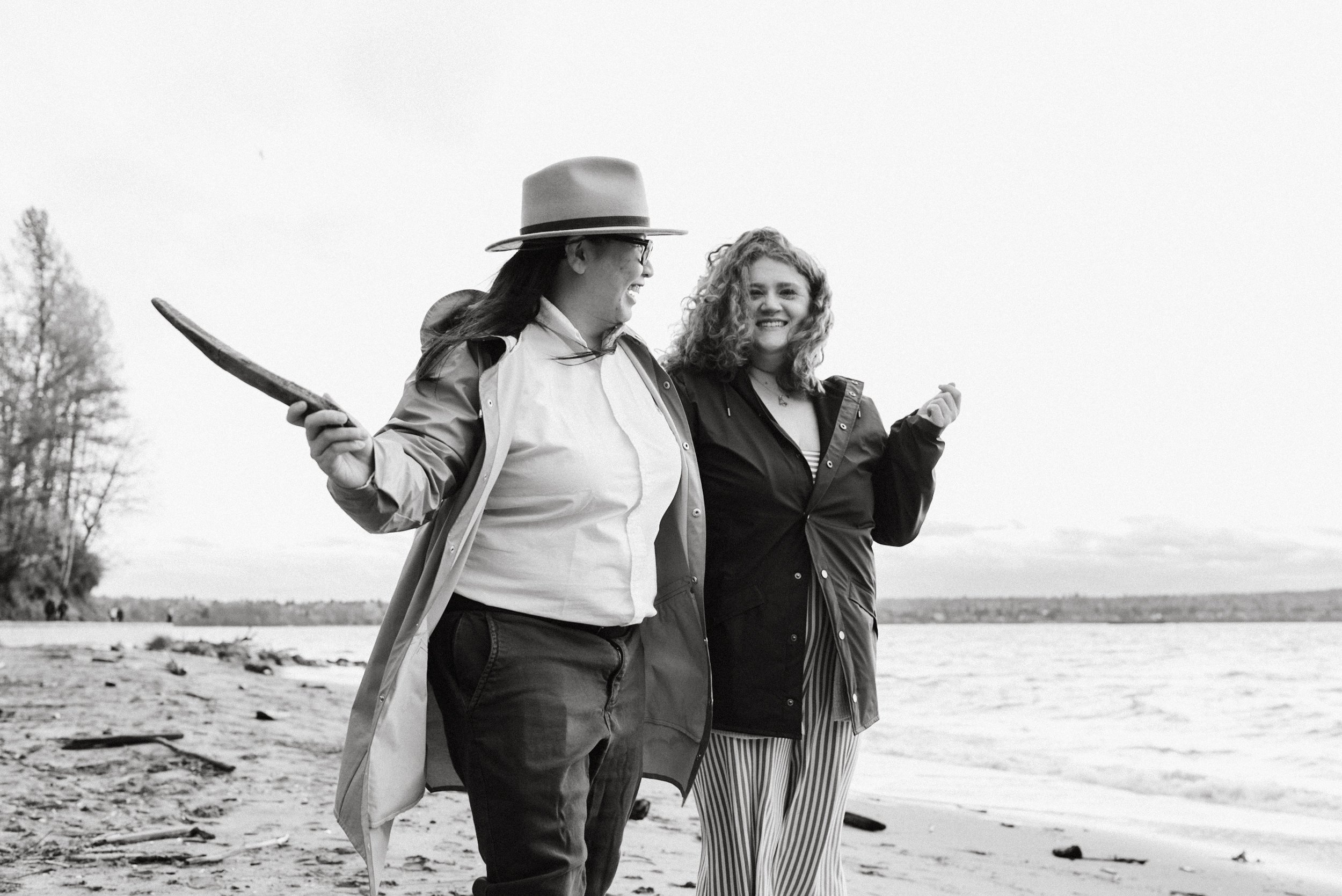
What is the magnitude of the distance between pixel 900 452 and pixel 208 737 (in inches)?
196

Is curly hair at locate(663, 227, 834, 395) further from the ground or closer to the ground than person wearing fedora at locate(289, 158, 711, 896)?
further from the ground

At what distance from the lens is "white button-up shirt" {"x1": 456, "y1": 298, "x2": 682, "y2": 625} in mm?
1953

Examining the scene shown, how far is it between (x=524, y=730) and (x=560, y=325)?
0.80 m

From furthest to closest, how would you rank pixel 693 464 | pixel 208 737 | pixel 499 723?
pixel 208 737 → pixel 693 464 → pixel 499 723

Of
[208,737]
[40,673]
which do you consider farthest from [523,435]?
[40,673]

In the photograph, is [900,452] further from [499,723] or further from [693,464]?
[499,723]

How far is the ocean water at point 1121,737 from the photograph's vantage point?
714 centimetres

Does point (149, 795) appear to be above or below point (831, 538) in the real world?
below

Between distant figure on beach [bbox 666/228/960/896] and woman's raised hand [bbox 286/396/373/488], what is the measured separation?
110cm

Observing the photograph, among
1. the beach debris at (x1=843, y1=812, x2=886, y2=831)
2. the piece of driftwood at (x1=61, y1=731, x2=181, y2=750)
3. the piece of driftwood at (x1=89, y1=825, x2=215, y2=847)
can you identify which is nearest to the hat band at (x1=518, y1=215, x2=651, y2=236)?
the piece of driftwood at (x1=89, y1=825, x2=215, y2=847)

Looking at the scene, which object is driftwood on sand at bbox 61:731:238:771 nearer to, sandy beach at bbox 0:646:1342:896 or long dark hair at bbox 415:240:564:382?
sandy beach at bbox 0:646:1342:896

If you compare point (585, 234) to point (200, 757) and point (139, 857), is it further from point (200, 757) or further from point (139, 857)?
point (200, 757)

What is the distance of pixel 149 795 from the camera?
15.2ft

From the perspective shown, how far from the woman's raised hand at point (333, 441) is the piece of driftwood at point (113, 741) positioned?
4.78m
